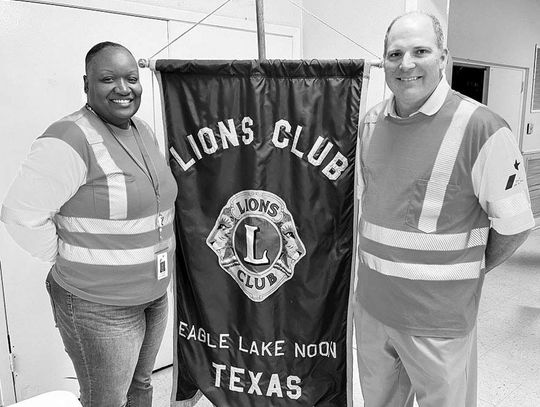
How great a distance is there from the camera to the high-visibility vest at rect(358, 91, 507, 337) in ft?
4.70

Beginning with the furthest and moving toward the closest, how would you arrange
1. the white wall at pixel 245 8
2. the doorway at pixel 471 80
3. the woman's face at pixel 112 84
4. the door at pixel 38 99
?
the doorway at pixel 471 80
the white wall at pixel 245 8
the door at pixel 38 99
the woman's face at pixel 112 84

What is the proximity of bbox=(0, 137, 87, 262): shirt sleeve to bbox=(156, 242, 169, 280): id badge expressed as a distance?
0.33 m

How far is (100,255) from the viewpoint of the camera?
1471 mm

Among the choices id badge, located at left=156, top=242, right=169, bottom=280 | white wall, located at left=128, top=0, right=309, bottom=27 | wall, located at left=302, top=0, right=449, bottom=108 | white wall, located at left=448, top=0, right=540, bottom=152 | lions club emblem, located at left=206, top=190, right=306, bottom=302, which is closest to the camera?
id badge, located at left=156, top=242, right=169, bottom=280

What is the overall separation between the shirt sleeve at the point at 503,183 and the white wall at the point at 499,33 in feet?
11.0

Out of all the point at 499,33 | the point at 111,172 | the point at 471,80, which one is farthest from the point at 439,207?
the point at 499,33

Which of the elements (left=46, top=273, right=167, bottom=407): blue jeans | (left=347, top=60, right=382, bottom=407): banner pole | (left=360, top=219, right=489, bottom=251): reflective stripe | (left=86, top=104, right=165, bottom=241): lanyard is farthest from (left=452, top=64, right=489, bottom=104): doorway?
(left=46, top=273, right=167, bottom=407): blue jeans

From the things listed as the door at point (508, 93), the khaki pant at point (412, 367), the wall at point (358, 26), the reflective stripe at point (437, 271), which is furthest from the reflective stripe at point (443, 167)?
the door at point (508, 93)

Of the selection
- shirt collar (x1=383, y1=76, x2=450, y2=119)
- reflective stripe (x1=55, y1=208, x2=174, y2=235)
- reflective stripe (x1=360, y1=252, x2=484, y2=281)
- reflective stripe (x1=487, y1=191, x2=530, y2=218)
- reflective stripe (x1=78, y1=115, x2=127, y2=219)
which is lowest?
reflective stripe (x1=360, y1=252, x2=484, y2=281)

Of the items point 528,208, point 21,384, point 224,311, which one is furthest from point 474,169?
point 21,384

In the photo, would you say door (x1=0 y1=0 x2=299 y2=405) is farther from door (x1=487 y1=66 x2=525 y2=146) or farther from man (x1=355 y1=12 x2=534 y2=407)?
door (x1=487 y1=66 x2=525 y2=146)

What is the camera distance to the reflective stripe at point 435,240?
146 cm

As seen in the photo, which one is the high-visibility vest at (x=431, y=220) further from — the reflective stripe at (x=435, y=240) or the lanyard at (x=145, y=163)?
the lanyard at (x=145, y=163)

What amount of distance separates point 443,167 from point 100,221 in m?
1.02
